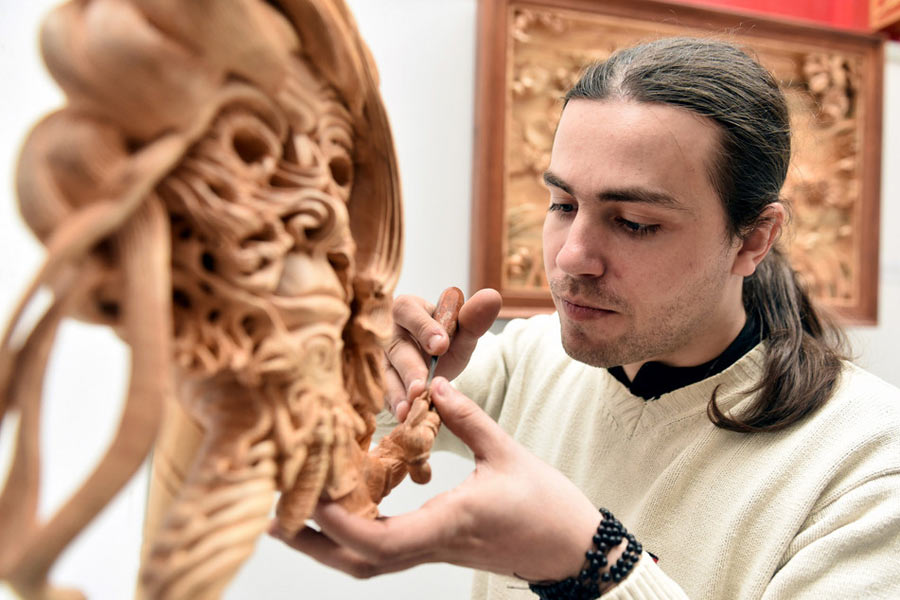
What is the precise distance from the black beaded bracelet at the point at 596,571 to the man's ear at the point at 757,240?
45 centimetres

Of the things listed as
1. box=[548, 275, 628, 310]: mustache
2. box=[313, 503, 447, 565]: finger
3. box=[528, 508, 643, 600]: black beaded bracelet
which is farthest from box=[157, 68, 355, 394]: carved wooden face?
box=[548, 275, 628, 310]: mustache

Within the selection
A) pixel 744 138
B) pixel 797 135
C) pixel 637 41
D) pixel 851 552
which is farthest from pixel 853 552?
pixel 637 41

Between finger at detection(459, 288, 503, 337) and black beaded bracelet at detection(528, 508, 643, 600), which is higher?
finger at detection(459, 288, 503, 337)

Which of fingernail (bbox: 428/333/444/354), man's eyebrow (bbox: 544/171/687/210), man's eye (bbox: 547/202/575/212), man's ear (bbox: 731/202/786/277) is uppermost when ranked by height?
man's eyebrow (bbox: 544/171/687/210)

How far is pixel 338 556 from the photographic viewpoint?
0.60 meters

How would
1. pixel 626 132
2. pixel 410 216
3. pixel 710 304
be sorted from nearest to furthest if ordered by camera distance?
pixel 626 132 → pixel 710 304 → pixel 410 216

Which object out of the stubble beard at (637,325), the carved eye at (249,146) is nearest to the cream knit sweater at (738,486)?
the stubble beard at (637,325)

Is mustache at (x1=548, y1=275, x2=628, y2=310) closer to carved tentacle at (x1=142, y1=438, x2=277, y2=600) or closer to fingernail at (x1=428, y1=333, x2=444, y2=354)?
fingernail at (x1=428, y1=333, x2=444, y2=354)

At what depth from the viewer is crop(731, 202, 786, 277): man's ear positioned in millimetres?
995

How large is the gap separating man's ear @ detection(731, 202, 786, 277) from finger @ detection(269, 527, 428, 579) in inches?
25.8

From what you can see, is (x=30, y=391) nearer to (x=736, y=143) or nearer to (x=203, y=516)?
(x=203, y=516)

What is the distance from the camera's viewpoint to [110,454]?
16.5 inches

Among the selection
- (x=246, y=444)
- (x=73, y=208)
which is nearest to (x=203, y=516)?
(x=246, y=444)

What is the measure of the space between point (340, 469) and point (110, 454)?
0.20m
